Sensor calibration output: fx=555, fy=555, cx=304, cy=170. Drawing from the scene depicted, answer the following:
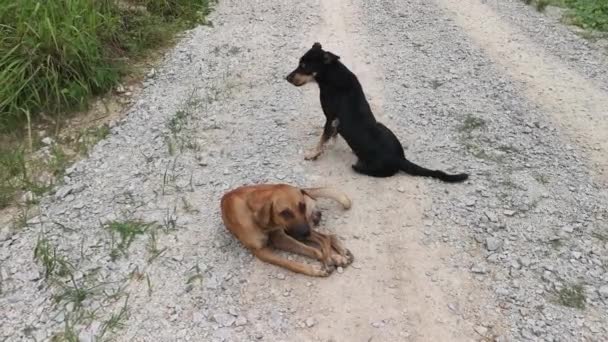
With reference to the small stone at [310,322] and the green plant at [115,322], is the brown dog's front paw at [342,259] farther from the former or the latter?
the green plant at [115,322]

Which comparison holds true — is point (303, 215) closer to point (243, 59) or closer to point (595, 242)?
point (595, 242)

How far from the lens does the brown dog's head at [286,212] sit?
438 centimetres

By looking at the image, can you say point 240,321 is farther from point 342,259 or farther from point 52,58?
point 52,58

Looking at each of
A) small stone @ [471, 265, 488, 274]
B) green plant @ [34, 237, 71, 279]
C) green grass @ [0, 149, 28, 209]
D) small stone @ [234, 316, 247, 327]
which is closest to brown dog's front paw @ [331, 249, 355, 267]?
small stone @ [234, 316, 247, 327]

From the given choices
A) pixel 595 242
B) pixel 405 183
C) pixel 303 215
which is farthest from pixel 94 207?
pixel 595 242

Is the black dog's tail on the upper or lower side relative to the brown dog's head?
lower

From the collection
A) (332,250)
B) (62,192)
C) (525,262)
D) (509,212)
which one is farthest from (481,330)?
(62,192)

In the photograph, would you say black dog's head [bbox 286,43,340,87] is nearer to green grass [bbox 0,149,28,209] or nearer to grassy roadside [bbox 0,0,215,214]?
grassy roadside [bbox 0,0,215,214]

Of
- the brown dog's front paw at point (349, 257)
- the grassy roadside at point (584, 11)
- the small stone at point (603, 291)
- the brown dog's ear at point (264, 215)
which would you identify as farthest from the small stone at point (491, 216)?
the grassy roadside at point (584, 11)

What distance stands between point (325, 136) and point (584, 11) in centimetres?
712

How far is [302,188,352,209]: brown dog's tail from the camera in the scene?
520cm

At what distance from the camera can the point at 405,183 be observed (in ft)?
18.8

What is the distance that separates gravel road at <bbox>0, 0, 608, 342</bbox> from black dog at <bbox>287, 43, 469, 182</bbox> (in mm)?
143

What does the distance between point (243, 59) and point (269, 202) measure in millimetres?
4748
